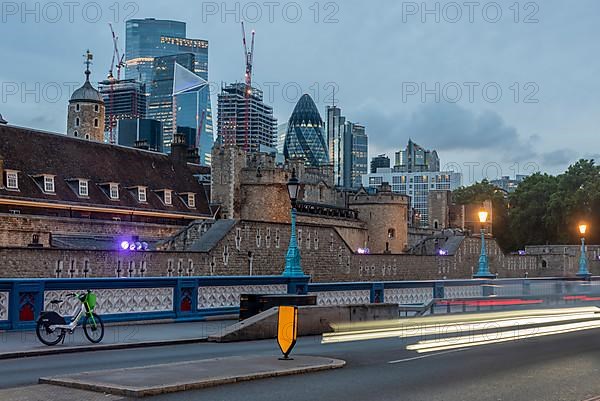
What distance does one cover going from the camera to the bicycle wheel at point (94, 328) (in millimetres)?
18703

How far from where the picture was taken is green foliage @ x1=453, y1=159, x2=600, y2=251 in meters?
103

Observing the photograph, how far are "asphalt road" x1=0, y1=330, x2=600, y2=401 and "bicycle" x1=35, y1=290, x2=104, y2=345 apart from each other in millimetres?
967

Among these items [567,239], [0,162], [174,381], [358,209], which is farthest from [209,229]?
[567,239]

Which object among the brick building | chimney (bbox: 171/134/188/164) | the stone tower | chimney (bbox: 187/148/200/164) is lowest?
the brick building

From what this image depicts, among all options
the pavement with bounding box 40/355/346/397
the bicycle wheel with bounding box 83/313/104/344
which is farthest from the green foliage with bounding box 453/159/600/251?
the pavement with bounding box 40/355/346/397

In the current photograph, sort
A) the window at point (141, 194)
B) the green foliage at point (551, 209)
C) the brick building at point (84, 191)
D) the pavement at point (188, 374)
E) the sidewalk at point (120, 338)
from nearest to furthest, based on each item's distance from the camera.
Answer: the pavement at point (188, 374) < the sidewalk at point (120, 338) < the brick building at point (84, 191) < the window at point (141, 194) < the green foliage at point (551, 209)

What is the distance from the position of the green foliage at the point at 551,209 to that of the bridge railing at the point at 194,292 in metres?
71.6

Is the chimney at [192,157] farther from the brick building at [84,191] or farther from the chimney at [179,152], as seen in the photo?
the brick building at [84,191]

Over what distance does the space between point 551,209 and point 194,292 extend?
294ft

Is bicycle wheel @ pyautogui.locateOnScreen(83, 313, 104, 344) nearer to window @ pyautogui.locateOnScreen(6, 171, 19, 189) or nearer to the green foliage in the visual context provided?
window @ pyautogui.locateOnScreen(6, 171, 19, 189)

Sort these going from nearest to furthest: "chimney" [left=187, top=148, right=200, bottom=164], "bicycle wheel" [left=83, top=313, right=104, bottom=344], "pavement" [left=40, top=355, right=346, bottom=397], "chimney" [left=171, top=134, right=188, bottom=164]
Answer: "pavement" [left=40, top=355, right=346, bottom=397] < "bicycle wheel" [left=83, top=313, right=104, bottom=344] < "chimney" [left=171, top=134, right=188, bottom=164] < "chimney" [left=187, top=148, right=200, bottom=164]

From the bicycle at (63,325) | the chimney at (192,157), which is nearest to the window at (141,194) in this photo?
the chimney at (192,157)

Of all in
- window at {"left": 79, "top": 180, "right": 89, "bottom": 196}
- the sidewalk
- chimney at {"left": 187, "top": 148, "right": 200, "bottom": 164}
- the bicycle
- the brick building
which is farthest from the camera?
chimney at {"left": 187, "top": 148, "right": 200, "bottom": 164}

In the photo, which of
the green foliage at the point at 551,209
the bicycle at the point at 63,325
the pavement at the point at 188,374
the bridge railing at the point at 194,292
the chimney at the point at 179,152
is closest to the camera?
the pavement at the point at 188,374
